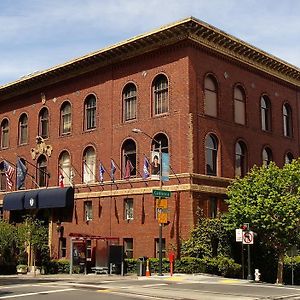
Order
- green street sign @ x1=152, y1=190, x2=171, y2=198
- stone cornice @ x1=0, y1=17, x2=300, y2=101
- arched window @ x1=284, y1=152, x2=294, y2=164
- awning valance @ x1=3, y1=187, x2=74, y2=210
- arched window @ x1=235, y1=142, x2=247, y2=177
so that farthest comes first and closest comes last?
arched window @ x1=284, y1=152, x2=294, y2=164, awning valance @ x1=3, y1=187, x2=74, y2=210, arched window @ x1=235, y1=142, x2=247, y2=177, stone cornice @ x1=0, y1=17, x2=300, y2=101, green street sign @ x1=152, y1=190, x2=171, y2=198

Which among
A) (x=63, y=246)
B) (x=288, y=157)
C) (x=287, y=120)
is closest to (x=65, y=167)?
(x=63, y=246)

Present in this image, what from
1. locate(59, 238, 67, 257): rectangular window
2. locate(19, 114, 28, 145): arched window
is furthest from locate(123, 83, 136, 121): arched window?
locate(19, 114, 28, 145): arched window

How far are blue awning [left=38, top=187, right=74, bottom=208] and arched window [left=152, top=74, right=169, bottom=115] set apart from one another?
10135mm

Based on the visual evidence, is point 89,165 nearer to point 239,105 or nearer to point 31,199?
point 31,199

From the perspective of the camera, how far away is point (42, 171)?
48.8 m

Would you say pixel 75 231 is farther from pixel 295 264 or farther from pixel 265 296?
pixel 265 296

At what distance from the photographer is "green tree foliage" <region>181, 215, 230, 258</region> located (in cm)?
3559

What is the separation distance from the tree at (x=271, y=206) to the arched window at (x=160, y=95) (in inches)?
323

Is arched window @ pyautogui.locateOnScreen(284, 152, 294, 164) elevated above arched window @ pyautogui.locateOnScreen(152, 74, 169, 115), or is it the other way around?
arched window @ pyautogui.locateOnScreen(152, 74, 169, 115)

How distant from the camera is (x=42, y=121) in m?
50.2

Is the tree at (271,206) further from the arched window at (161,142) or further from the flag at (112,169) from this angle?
the flag at (112,169)

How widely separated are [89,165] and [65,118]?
5.52 m

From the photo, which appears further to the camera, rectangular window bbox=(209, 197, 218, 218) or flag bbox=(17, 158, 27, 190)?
flag bbox=(17, 158, 27, 190)

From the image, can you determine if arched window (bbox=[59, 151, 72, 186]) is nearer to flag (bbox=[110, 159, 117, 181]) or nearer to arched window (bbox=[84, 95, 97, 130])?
arched window (bbox=[84, 95, 97, 130])
